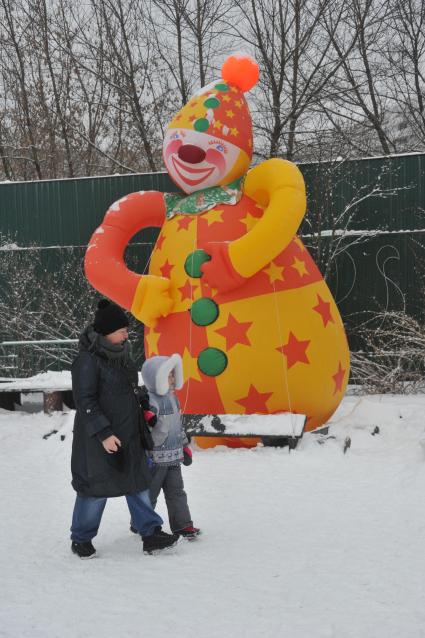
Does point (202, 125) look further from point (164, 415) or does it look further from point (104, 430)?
point (104, 430)

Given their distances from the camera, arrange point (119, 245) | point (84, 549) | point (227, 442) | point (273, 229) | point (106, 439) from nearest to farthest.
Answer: point (106, 439) → point (84, 549) → point (273, 229) → point (227, 442) → point (119, 245)

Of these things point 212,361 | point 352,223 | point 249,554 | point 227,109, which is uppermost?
point 227,109

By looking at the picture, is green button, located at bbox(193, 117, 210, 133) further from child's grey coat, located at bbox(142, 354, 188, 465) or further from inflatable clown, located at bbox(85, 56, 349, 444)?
child's grey coat, located at bbox(142, 354, 188, 465)

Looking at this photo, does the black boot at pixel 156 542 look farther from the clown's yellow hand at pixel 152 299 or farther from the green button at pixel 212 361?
the clown's yellow hand at pixel 152 299

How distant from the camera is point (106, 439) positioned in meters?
3.84

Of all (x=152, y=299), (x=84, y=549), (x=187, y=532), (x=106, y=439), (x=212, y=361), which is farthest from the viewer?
(x=152, y=299)

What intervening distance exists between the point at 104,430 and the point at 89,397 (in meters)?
0.19

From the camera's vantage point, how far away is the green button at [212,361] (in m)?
6.15

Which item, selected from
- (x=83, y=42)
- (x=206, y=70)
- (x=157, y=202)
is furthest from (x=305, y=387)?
(x=83, y=42)

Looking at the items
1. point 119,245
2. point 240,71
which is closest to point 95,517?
point 119,245

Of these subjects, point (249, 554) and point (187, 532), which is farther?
point (187, 532)

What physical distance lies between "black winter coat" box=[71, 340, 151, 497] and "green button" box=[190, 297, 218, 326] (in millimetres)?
2206

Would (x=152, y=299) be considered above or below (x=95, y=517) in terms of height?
above

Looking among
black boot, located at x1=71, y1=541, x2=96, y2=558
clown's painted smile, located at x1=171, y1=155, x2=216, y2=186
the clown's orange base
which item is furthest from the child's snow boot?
clown's painted smile, located at x1=171, y1=155, x2=216, y2=186
